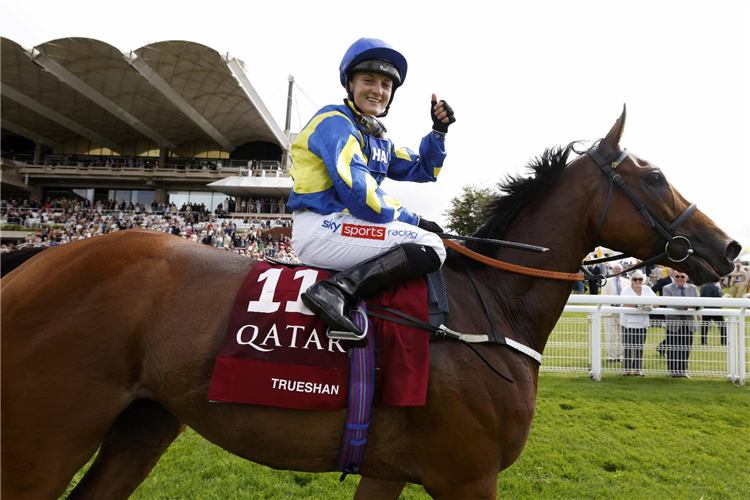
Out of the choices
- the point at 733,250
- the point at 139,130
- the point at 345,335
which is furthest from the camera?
the point at 139,130

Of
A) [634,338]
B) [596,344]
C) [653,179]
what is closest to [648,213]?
[653,179]

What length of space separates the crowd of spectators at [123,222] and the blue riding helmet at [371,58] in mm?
17947

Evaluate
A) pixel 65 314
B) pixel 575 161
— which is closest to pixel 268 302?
pixel 65 314

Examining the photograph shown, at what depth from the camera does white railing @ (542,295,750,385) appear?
6.13 meters

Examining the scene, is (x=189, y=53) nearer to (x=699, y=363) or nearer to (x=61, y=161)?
(x=61, y=161)

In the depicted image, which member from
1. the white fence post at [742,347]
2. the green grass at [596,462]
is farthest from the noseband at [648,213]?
the white fence post at [742,347]

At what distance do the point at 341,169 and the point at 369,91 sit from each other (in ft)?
1.95

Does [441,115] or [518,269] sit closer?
[518,269]

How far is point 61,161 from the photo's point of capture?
136 ft

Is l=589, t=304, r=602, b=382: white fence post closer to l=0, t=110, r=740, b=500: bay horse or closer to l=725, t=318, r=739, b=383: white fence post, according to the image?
l=725, t=318, r=739, b=383: white fence post

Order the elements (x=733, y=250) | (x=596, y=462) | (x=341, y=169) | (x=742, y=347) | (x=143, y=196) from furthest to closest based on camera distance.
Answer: (x=143, y=196) → (x=742, y=347) → (x=596, y=462) → (x=733, y=250) → (x=341, y=169)

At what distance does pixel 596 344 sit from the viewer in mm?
6320

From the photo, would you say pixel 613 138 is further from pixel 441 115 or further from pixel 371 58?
pixel 371 58

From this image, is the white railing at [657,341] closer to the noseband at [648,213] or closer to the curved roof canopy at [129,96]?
the noseband at [648,213]
